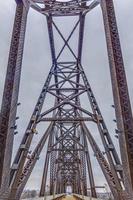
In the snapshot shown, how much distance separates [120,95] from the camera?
759cm

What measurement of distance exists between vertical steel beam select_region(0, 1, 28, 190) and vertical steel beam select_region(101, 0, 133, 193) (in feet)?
10.7

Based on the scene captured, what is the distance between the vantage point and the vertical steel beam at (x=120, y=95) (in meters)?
6.70

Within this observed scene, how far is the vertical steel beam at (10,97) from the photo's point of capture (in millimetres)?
6648

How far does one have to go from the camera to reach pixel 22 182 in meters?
7.93

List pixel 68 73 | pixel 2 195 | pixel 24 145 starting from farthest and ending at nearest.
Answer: pixel 68 73
pixel 24 145
pixel 2 195

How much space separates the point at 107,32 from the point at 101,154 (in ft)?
16.8

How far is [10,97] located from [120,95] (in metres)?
3.63

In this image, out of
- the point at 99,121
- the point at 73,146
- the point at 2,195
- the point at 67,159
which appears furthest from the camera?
the point at 67,159

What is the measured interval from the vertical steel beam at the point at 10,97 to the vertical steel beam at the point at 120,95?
3.25m

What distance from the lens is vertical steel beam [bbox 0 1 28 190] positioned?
6.65 m

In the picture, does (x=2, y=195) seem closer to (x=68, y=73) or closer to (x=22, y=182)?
(x=22, y=182)

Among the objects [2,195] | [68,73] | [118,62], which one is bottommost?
[2,195]

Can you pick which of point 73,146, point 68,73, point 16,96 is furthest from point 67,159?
point 16,96

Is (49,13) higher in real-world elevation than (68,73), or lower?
higher
